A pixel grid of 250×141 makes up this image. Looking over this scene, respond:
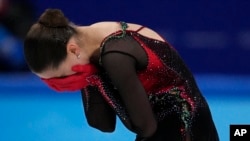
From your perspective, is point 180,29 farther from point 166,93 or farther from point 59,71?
point 59,71

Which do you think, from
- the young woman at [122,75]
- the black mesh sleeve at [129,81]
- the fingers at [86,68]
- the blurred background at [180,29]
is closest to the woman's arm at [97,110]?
the young woman at [122,75]

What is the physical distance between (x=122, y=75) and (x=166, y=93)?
0.75ft

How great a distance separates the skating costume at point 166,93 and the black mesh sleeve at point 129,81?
6 cm

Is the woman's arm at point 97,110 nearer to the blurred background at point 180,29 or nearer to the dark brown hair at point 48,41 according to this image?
the dark brown hair at point 48,41

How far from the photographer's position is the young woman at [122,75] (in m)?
1.74

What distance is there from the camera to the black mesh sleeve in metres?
1.72

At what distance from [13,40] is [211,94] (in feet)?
5.88

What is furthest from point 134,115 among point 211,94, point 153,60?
point 211,94

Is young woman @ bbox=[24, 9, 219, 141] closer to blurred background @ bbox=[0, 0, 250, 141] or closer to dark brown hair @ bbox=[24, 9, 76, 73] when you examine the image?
dark brown hair @ bbox=[24, 9, 76, 73]

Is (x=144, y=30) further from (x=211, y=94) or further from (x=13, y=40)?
(x=13, y=40)

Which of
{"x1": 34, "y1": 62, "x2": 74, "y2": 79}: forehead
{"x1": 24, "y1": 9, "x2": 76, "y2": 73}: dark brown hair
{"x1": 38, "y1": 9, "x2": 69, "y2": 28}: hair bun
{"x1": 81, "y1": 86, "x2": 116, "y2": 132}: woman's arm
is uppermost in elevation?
{"x1": 38, "y1": 9, "x2": 69, "y2": 28}: hair bun

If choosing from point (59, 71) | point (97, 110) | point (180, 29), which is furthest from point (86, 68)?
point (180, 29)

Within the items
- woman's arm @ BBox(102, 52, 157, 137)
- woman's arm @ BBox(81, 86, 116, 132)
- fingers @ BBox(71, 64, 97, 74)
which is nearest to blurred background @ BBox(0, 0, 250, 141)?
woman's arm @ BBox(81, 86, 116, 132)

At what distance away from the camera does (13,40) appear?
5.47 m
